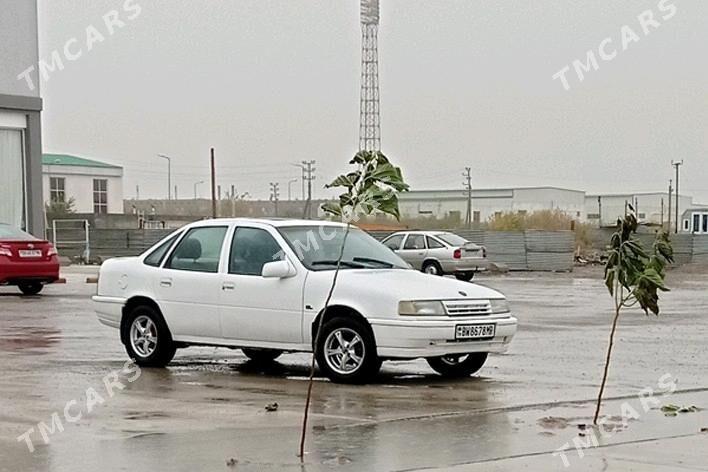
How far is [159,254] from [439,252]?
22810 mm

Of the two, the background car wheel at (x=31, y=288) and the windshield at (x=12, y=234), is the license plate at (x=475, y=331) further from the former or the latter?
the background car wheel at (x=31, y=288)

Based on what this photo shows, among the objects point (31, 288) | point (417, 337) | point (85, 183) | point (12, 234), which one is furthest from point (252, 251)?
point (85, 183)

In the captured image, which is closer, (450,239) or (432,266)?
(432,266)

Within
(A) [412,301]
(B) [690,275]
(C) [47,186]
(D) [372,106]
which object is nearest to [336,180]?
(A) [412,301]

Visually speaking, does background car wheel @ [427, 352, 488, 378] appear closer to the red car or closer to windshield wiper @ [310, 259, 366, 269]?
windshield wiper @ [310, 259, 366, 269]

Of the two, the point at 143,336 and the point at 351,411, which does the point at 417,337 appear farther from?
the point at 143,336

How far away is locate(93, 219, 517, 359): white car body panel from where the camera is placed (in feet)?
38.3

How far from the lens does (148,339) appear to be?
527 inches

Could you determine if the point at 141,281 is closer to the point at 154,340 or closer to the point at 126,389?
the point at 154,340

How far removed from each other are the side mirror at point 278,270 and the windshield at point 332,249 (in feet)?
0.61

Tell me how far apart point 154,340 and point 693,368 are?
5.74 meters

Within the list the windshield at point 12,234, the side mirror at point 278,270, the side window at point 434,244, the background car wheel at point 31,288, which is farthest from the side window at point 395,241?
the side mirror at point 278,270

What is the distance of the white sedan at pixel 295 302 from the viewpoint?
11.7 metres

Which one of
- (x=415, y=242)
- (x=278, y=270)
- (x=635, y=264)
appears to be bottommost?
(x=415, y=242)
